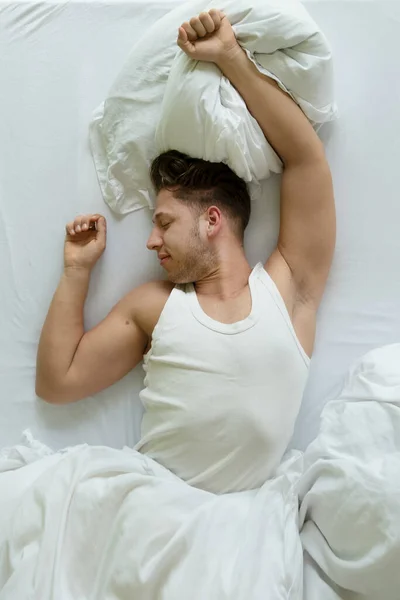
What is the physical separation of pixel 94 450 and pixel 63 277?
1.32 ft

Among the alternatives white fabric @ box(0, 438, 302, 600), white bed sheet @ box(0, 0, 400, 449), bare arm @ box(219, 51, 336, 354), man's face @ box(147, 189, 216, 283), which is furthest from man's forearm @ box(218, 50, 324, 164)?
white fabric @ box(0, 438, 302, 600)

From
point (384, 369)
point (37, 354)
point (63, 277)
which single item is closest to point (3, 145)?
point (63, 277)

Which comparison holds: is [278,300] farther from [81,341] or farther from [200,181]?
[81,341]

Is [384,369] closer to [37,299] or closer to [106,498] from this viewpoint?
[106,498]

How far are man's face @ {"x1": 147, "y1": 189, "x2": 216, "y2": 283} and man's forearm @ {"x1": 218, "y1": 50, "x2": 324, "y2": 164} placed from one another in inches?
9.5

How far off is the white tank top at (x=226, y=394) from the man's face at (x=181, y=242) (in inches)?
3.7

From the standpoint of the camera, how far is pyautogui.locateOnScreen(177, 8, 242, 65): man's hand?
3.81ft

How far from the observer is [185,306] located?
122 centimetres

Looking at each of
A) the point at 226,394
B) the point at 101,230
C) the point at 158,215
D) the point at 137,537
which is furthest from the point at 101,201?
the point at 137,537

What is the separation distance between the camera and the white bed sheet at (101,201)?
1300mm

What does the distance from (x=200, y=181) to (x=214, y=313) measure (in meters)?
0.29

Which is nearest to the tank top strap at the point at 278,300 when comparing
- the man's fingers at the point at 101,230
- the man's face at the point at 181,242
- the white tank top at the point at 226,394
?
the white tank top at the point at 226,394

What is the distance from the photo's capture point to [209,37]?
1173 millimetres

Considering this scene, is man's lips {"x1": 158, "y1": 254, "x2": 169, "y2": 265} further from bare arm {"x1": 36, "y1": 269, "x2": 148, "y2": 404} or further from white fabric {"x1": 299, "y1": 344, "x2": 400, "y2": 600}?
white fabric {"x1": 299, "y1": 344, "x2": 400, "y2": 600}
